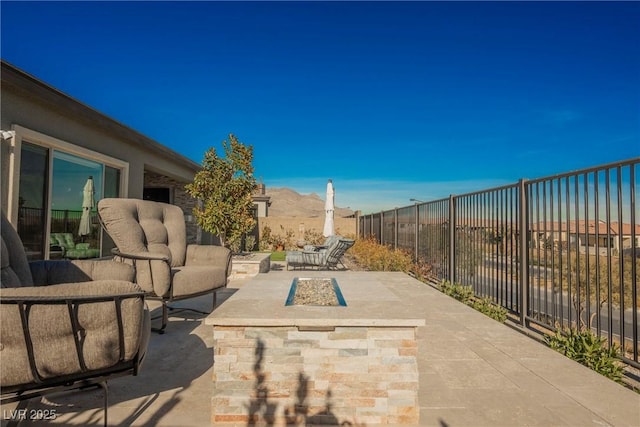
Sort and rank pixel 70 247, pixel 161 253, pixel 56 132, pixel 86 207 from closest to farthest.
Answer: pixel 161 253 → pixel 56 132 → pixel 70 247 → pixel 86 207

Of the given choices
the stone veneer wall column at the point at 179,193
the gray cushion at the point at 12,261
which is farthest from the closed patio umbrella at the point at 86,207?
the stone veneer wall column at the point at 179,193

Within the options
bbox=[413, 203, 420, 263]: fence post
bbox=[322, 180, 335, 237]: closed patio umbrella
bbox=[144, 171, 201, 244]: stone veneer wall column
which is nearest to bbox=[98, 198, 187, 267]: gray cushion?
bbox=[413, 203, 420, 263]: fence post

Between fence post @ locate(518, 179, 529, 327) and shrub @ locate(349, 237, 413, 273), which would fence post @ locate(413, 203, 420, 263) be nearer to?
shrub @ locate(349, 237, 413, 273)

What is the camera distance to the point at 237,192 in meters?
7.39

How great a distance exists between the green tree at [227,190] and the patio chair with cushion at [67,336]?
563 centimetres

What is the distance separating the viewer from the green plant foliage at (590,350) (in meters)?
2.42

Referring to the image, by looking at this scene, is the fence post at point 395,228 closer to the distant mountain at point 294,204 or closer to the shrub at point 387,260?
the shrub at point 387,260

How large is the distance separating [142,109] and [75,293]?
532 inches

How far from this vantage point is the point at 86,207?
5.50 m

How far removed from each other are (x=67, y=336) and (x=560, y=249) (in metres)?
3.61

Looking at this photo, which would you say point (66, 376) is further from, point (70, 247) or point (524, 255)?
point (70, 247)

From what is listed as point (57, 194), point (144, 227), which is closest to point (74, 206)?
point (57, 194)

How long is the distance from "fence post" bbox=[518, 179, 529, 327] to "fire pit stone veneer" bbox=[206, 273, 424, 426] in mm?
2454

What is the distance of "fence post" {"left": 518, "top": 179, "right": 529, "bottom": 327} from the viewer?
3.58 metres
